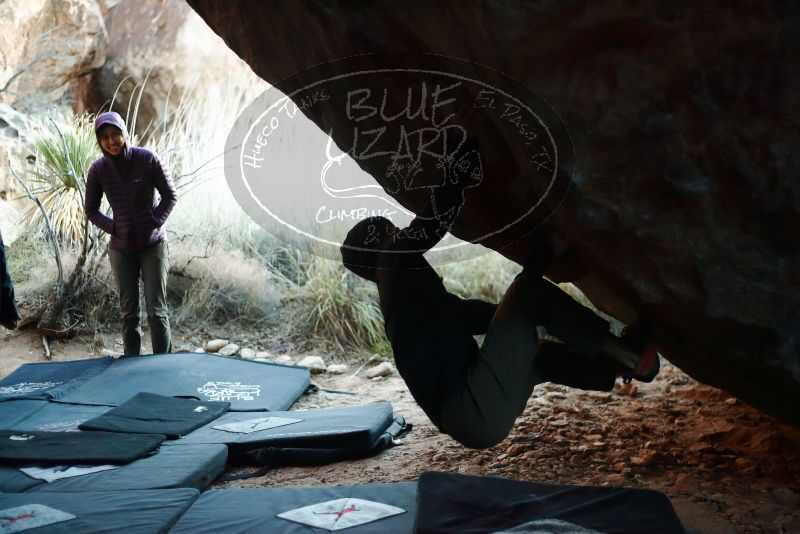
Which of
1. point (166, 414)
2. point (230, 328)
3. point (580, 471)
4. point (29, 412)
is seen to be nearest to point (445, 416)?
point (580, 471)

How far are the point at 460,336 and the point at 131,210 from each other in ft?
9.63

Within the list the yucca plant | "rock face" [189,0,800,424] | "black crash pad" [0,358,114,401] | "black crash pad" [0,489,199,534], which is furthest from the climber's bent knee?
the yucca plant

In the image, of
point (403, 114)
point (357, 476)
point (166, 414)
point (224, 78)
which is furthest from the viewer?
point (224, 78)

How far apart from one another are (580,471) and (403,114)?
1.52 m

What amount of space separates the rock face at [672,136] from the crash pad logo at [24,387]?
9.85 ft

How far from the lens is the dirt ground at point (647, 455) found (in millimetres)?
2605

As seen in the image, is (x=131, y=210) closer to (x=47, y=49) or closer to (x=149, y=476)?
(x=149, y=476)

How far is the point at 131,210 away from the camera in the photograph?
15.8ft

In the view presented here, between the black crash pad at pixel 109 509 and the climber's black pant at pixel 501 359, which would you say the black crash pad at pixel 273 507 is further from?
the climber's black pant at pixel 501 359

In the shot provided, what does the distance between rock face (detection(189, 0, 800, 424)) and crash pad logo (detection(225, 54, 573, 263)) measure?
7cm

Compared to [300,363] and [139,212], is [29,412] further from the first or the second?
[300,363]

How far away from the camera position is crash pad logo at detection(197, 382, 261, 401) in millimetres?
4402

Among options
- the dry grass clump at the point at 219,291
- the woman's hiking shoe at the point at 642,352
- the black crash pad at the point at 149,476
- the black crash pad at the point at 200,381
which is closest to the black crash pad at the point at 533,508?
the woman's hiking shoe at the point at 642,352

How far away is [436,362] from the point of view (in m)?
2.57
